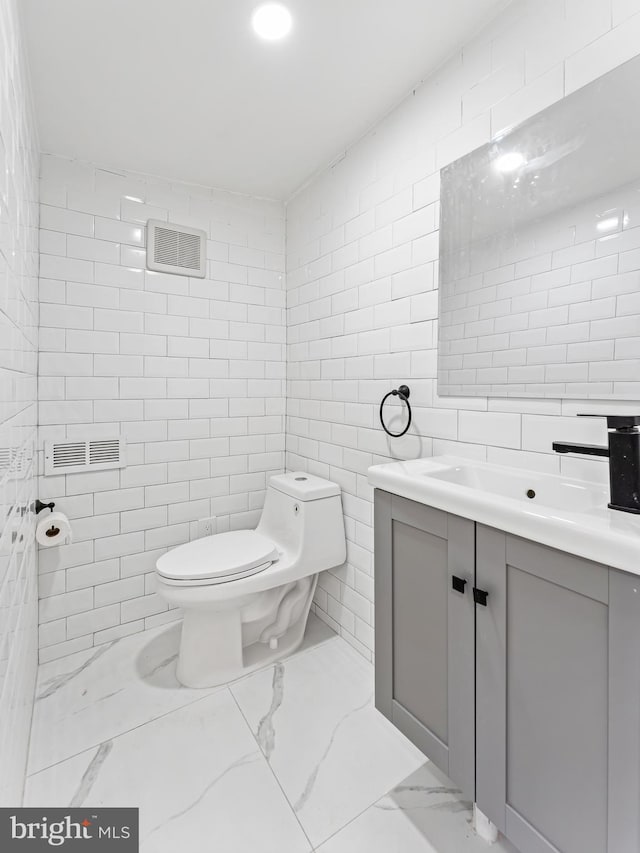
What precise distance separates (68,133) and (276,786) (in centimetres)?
264

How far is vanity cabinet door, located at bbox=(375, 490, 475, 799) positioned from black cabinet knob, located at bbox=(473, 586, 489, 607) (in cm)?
2

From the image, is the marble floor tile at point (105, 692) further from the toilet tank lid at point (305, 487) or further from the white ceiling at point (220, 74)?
the white ceiling at point (220, 74)

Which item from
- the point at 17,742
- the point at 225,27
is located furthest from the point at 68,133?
the point at 17,742

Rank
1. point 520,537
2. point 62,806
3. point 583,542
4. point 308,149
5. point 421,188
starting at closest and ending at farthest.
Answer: point 583,542 < point 520,537 < point 62,806 < point 421,188 < point 308,149

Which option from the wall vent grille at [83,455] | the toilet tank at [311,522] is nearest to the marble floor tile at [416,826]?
the toilet tank at [311,522]

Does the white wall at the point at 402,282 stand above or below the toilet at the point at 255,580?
above

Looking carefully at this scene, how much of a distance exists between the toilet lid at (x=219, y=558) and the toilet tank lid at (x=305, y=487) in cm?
26

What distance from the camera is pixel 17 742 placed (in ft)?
3.67

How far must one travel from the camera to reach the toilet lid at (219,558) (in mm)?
1688

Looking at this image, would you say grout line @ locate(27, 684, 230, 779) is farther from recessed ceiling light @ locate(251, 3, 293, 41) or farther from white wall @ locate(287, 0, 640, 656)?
recessed ceiling light @ locate(251, 3, 293, 41)

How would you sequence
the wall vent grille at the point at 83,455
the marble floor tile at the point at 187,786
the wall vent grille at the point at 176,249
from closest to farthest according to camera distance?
the marble floor tile at the point at 187,786
the wall vent grille at the point at 83,455
the wall vent grille at the point at 176,249

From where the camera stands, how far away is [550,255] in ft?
3.87

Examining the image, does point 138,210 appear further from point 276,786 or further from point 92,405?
point 276,786

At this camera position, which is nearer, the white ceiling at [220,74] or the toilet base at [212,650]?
the white ceiling at [220,74]
